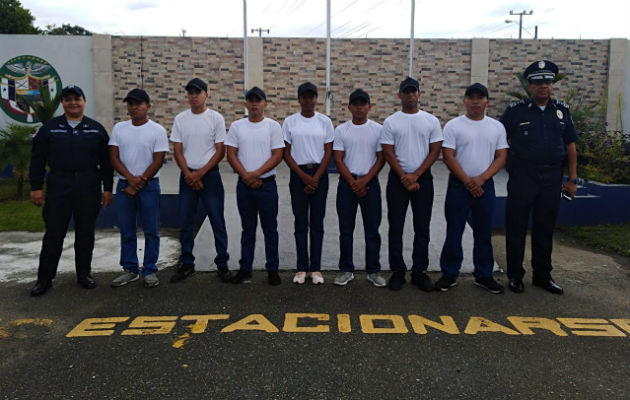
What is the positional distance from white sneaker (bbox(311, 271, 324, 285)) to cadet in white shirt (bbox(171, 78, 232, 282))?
759 mm

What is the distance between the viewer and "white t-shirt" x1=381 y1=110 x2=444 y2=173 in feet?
14.8

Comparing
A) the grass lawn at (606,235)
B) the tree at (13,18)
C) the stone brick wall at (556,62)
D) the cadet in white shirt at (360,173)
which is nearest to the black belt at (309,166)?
the cadet in white shirt at (360,173)

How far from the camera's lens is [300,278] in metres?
4.78

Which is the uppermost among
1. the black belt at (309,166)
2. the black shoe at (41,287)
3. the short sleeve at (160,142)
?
the short sleeve at (160,142)

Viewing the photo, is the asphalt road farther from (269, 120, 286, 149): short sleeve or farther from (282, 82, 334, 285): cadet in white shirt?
(269, 120, 286, 149): short sleeve

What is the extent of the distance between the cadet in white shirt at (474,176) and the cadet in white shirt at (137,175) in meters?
2.56

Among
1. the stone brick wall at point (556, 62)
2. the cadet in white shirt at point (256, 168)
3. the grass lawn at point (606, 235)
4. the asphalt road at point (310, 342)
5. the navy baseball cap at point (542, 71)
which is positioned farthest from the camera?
Answer: the stone brick wall at point (556, 62)

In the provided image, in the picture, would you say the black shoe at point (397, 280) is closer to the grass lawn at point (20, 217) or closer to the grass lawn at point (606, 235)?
the grass lawn at point (606, 235)

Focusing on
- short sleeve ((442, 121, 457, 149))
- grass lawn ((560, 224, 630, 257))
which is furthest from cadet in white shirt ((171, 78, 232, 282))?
grass lawn ((560, 224, 630, 257))

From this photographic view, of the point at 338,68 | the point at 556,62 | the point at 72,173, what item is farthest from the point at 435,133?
the point at 556,62

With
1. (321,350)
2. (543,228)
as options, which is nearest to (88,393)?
(321,350)

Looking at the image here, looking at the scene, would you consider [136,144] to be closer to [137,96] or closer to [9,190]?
[137,96]

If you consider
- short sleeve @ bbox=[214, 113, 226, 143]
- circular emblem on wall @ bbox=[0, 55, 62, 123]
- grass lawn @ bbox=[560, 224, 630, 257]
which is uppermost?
circular emblem on wall @ bbox=[0, 55, 62, 123]

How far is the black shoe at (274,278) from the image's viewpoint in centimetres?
471
